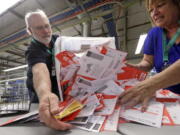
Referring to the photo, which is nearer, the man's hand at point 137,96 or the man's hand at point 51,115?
the man's hand at point 51,115

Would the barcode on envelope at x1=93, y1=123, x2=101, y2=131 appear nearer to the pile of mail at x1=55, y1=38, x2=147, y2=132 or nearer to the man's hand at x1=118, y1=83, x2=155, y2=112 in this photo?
the pile of mail at x1=55, y1=38, x2=147, y2=132

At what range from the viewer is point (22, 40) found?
3457 millimetres

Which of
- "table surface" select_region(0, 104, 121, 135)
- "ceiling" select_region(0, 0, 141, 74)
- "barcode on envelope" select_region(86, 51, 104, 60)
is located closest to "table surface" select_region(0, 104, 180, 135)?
"table surface" select_region(0, 104, 121, 135)

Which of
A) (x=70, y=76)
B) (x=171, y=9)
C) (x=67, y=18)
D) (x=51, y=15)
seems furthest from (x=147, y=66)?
(x=51, y=15)

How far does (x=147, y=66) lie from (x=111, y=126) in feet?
2.00

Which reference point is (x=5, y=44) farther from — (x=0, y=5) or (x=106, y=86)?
(x=106, y=86)

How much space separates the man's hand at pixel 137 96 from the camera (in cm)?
46

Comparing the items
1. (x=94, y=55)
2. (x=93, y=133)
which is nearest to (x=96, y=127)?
(x=93, y=133)

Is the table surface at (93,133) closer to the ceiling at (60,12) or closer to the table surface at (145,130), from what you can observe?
the table surface at (145,130)

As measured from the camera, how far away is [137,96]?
47 centimetres

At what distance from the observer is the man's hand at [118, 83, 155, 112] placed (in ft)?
1.52

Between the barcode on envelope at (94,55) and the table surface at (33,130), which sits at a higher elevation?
Result: the barcode on envelope at (94,55)

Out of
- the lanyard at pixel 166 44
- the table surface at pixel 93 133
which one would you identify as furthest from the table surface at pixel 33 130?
the lanyard at pixel 166 44

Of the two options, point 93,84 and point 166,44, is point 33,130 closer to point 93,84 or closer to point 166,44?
point 93,84
